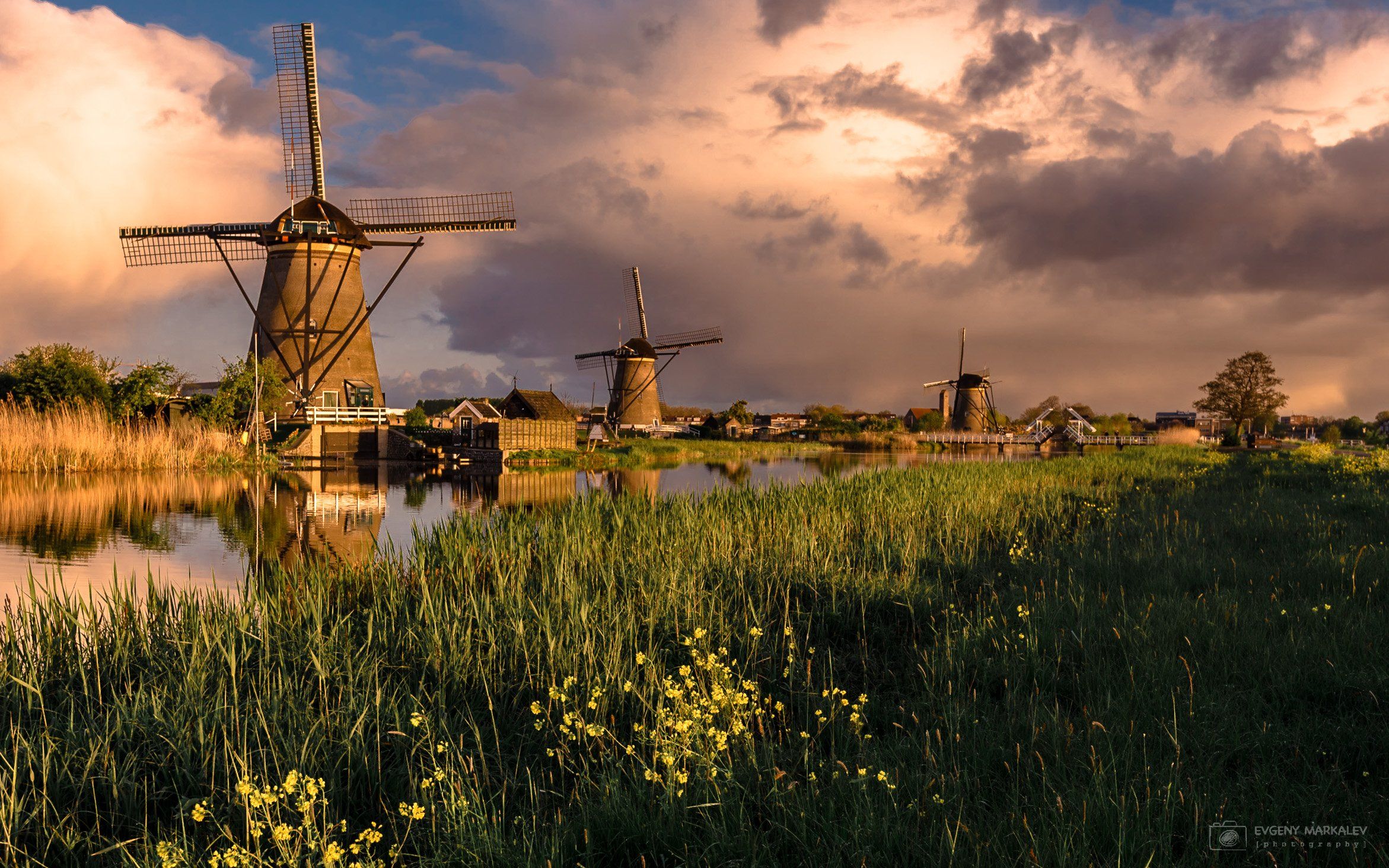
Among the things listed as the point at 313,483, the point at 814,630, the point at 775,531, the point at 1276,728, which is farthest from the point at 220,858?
the point at 313,483

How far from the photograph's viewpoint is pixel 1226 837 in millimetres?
3090

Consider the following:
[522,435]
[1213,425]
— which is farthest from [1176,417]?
[522,435]

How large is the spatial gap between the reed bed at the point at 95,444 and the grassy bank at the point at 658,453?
13.1m

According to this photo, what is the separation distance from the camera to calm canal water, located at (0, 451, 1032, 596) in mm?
10828

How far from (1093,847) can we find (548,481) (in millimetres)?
28175

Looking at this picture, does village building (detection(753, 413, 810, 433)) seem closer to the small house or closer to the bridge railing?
the small house

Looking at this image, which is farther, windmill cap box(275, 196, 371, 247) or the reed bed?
windmill cap box(275, 196, 371, 247)

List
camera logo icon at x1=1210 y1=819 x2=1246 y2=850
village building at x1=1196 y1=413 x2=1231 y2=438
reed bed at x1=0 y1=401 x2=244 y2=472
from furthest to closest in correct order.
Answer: village building at x1=1196 y1=413 x2=1231 y2=438
reed bed at x1=0 y1=401 x2=244 y2=472
camera logo icon at x1=1210 y1=819 x2=1246 y2=850

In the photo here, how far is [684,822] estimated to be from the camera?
10.4 ft

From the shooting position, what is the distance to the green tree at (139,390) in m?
33.7

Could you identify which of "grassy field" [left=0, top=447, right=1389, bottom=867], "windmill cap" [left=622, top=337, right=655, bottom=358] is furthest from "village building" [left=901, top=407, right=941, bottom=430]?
"grassy field" [left=0, top=447, right=1389, bottom=867]

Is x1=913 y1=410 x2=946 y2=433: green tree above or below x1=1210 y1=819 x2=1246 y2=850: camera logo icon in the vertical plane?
above

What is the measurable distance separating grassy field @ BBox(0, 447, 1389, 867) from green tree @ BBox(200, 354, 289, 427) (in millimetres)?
32827

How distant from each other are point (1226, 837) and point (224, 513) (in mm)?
19514
